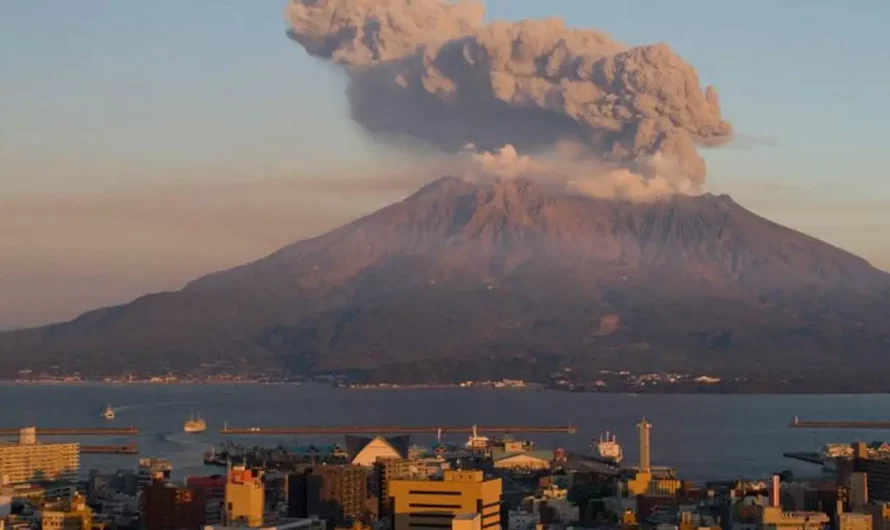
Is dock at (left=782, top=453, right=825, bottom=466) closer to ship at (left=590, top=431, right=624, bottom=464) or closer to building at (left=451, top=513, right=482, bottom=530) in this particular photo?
ship at (left=590, top=431, right=624, bottom=464)

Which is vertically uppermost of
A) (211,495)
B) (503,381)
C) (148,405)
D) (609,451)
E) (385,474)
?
(503,381)

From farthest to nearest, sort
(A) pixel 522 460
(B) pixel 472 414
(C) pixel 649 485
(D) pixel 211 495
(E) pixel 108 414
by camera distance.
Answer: (B) pixel 472 414
(E) pixel 108 414
(A) pixel 522 460
(C) pixel 649 485
(D) pixel 211 495

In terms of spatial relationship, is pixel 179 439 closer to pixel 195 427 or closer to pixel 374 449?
pixel 195 427

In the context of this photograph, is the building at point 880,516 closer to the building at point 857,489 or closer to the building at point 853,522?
the building at point 853,522

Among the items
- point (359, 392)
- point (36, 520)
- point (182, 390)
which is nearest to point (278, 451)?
point (36, 520)

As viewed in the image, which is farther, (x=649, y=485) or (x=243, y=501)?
(x=649, y=485)

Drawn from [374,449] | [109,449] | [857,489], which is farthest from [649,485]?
[109,449]

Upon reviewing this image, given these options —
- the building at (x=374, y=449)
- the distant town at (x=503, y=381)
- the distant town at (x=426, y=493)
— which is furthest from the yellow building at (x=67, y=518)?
the distant town at (x=503, y=381)
